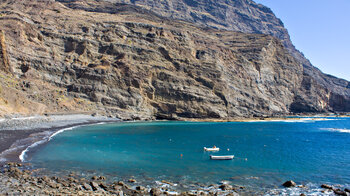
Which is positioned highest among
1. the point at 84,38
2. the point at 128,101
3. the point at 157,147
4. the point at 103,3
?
the point at 103,3

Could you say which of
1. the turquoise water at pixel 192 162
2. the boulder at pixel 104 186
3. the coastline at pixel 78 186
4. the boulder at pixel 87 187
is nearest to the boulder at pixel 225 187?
the coastline at pixel 78 186

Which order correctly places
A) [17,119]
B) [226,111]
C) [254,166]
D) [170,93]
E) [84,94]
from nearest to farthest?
[254,166], [17,119], [84,94], [170,93], [226,111]

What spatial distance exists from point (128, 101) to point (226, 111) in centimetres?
3596

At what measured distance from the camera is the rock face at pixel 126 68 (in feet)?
277

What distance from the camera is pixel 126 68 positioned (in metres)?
94.6

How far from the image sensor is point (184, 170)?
27.9 meters

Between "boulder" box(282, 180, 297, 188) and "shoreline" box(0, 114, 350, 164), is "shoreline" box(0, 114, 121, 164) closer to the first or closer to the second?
"shoreline" box(0, 114, 350, 164)

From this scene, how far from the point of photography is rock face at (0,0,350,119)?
8438 cm

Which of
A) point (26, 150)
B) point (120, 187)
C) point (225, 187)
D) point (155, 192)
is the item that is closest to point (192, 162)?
point (225, 187)

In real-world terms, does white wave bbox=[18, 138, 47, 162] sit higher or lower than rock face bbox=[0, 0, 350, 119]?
lower

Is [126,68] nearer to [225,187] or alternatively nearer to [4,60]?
[4,60]

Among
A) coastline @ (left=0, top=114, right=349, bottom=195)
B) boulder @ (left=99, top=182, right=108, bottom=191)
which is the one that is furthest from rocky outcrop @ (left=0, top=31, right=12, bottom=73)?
boulder @ (left=99, top=182, right=108, bottom=191)

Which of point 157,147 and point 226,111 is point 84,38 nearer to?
point 226,111

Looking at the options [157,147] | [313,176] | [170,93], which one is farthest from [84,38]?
[313,176]
